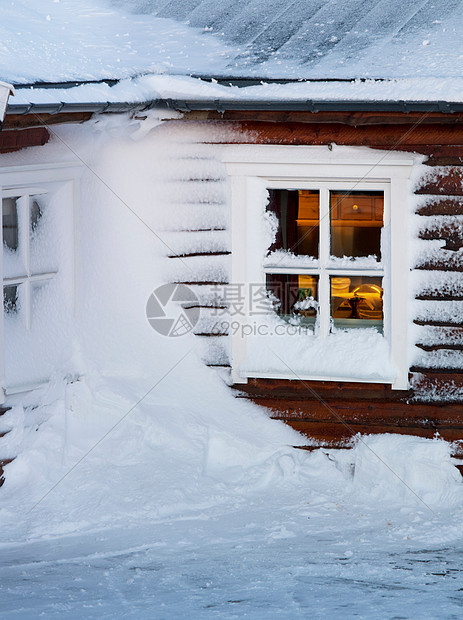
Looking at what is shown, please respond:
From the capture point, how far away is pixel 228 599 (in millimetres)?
4348

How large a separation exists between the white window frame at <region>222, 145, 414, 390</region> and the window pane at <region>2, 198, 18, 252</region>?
4.66ft

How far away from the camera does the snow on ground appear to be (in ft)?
14.7

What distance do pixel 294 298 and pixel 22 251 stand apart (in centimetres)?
193

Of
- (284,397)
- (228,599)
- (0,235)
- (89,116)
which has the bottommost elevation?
(228,599)

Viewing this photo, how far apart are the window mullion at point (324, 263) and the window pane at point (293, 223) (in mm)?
251

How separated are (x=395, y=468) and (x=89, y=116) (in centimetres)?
297

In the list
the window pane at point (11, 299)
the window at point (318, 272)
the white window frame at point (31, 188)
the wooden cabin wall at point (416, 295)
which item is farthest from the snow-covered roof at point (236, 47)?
the window pane at point (11, 299)

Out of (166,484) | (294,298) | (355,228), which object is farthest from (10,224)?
(355,228)

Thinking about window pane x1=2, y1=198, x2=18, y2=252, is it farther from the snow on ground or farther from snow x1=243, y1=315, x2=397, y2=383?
snow x1=243, y1=315, x2=397, y2=383

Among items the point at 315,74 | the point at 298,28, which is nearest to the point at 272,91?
the point at 315,74

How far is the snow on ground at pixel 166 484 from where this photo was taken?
14.7ft

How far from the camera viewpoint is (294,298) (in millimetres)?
6438

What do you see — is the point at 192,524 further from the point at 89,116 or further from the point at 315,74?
the point at 315,74

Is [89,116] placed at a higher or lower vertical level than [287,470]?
higher
